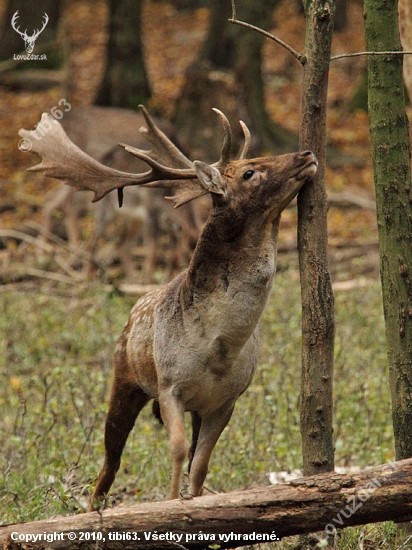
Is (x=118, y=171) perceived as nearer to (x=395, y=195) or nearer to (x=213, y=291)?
(x=213, y=291)

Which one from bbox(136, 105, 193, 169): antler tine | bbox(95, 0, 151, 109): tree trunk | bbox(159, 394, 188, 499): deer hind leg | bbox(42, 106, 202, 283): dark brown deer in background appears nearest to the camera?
bbox(159, 394, 188, 499): deer hind leg

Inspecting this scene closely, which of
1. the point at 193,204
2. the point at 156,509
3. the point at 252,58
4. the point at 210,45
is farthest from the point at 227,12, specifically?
the point at 156,509

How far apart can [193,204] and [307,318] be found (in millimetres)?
8324

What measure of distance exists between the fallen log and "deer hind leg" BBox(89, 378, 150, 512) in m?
1.27

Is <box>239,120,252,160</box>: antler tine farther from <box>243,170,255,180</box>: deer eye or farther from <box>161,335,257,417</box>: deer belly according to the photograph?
<box>161,335,257,417</box>: deer belly

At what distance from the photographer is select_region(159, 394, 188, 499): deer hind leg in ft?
15.1

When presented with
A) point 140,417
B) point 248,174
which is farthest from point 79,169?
point 140,417

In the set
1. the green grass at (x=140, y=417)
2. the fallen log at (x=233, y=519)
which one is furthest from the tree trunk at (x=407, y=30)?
the fallen log at (x=233, y=519)

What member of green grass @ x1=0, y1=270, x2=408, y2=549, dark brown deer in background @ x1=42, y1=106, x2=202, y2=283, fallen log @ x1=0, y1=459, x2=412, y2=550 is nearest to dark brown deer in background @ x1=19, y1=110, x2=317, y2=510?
fallen log @ x1=0, y1=459, x2=412, y2=550

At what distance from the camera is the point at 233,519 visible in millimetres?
4035

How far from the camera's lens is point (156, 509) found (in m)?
4.08

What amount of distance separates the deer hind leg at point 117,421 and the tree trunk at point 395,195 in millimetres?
1521

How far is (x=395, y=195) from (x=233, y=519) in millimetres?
1869

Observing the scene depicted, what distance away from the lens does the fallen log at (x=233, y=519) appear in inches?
159
